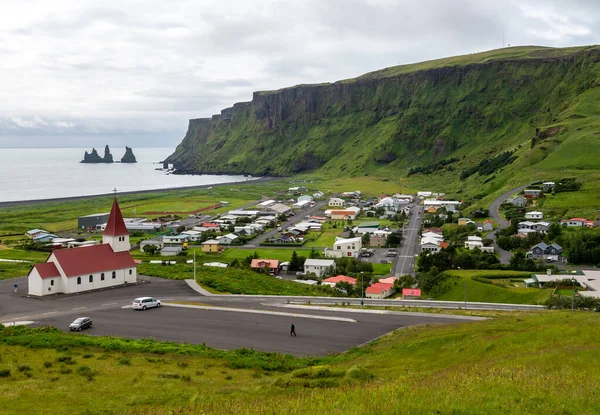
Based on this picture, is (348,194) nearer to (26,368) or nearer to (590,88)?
(590,88)

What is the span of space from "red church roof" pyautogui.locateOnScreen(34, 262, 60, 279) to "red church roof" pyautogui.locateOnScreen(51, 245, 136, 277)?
0.71m

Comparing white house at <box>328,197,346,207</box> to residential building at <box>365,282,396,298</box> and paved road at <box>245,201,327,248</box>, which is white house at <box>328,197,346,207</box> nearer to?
paved road at <box>245,201,327,248</box>

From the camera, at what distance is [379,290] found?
178 ft

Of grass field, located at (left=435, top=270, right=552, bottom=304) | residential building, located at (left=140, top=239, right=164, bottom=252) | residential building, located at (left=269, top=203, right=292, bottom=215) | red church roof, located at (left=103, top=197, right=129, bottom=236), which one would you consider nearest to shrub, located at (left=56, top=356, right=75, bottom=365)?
red church roof, located at (left=103, top=197, right=129, bottom=236)

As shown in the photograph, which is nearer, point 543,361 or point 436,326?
point 543,361

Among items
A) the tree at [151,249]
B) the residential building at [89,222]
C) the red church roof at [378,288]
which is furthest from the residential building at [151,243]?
the red church roof at [378,288]

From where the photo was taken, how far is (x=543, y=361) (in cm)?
1638

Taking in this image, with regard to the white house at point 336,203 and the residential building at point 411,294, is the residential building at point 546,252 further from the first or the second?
the white house at point 336,203

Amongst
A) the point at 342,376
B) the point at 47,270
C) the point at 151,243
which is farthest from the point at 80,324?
the point at 151,243

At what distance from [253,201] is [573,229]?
9602cm

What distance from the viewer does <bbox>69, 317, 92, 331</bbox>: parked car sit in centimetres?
2909

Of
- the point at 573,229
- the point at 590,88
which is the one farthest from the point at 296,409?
the point at 590,88

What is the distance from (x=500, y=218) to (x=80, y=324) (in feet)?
283

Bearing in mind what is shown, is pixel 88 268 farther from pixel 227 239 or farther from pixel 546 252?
pixel 546 252
